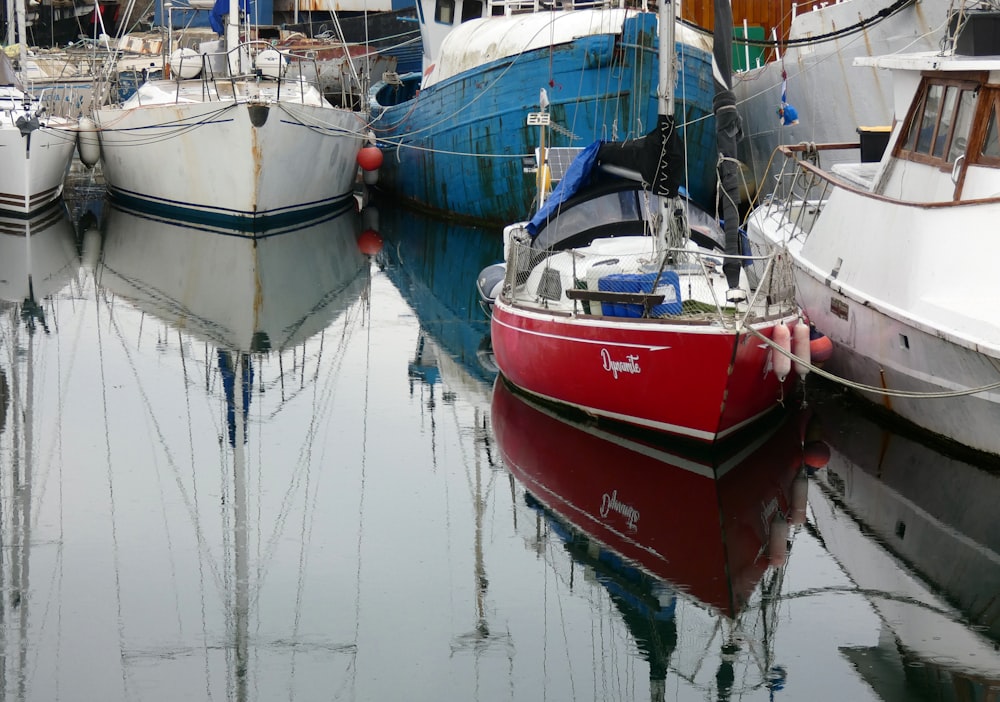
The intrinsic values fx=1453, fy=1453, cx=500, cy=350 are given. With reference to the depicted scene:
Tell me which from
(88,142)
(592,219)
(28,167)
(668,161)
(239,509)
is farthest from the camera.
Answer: (88,142)

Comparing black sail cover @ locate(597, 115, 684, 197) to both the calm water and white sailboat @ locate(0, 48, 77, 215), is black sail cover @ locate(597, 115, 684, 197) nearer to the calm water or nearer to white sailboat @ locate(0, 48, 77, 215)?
the calm water

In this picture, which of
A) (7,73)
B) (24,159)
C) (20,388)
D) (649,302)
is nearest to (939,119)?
(649,302)

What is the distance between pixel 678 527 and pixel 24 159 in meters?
19.4

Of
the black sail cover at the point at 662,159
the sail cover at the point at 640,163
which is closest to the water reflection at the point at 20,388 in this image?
the sail cover at the point at 640,163

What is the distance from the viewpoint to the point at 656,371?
473 inches

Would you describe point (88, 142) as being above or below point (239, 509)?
above

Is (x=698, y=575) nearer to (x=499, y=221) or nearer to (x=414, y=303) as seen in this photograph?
(x=414, y=303)

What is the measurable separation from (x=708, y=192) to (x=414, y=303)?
8.05 meters

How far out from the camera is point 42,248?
24125 millimetres

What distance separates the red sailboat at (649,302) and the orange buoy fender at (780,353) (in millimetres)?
12

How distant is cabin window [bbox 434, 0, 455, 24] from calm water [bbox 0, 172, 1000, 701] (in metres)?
14.7

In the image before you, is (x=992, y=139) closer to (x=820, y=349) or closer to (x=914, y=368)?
(x=914, y=368)

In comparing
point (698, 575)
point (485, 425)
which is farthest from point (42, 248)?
point (698, 575)

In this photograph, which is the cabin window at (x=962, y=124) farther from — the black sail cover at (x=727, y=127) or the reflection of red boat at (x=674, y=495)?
the reflection of red boat at (x=674, y=495)
